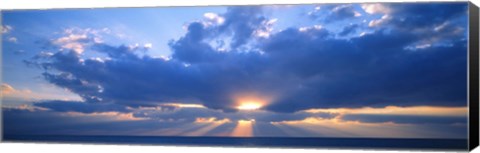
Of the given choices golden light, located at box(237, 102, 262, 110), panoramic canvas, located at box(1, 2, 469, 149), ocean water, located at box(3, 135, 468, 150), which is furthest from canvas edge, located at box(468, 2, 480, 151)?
golden light, located at box(237, 102, 262, 110)

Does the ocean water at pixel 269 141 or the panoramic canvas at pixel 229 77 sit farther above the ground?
the panoramic canvas at pixel 229 77

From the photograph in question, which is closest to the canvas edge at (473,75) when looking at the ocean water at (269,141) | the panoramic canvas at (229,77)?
the ocean water at (269,141)

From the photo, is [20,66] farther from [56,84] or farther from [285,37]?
[285,37]

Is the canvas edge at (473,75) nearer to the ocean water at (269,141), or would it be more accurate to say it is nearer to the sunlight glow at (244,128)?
the ocean water at (269,141)

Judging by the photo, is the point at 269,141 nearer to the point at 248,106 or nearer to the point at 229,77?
the point at 248,106

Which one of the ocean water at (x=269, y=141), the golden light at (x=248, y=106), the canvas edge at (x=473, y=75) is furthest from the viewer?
the golden light at (x=248, y=106)

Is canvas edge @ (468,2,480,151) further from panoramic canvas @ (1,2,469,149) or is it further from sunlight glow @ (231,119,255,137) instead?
sunlight glow @ (231,119,255,137)

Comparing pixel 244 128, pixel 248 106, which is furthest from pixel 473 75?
pixel 244 128
